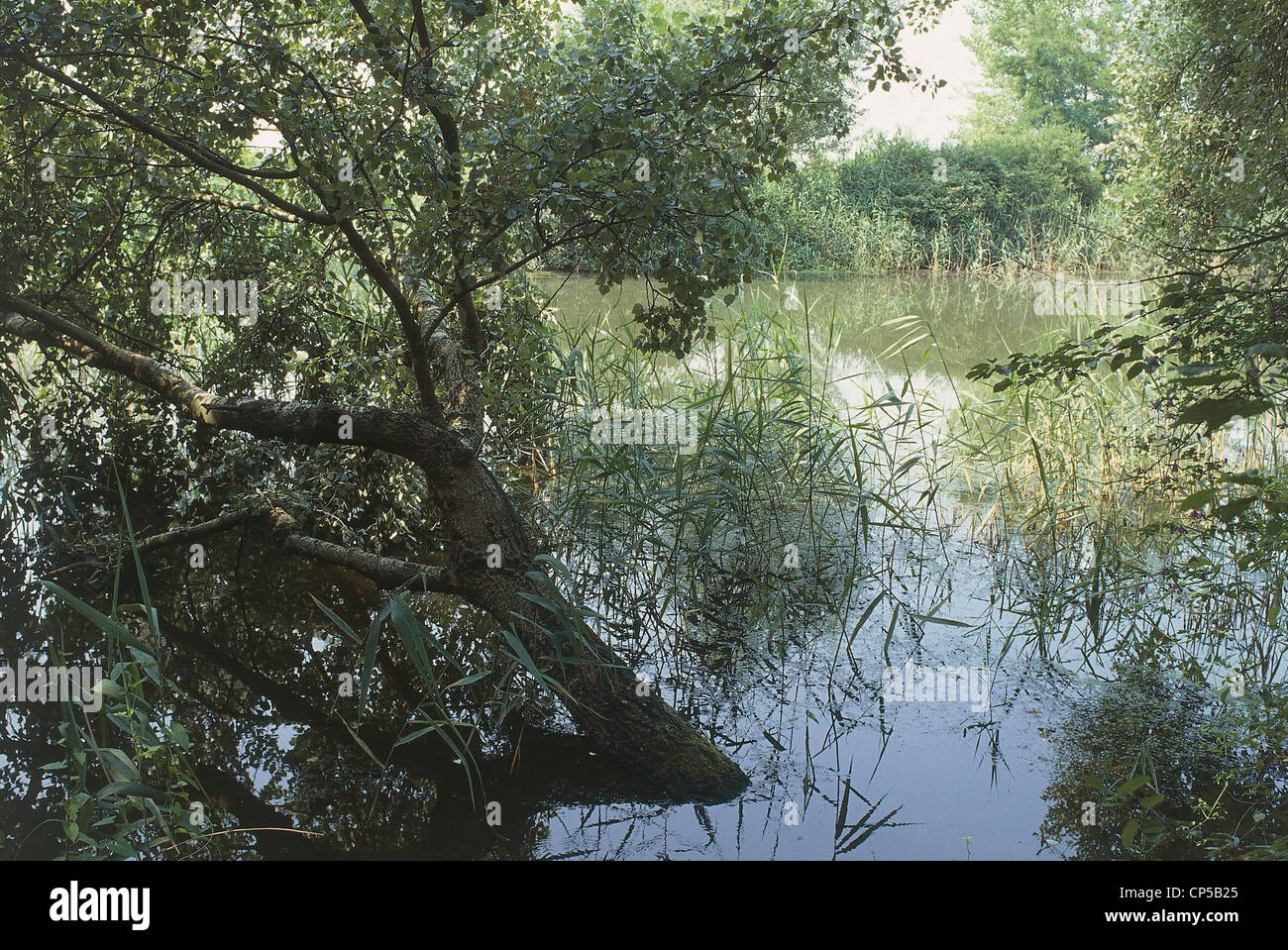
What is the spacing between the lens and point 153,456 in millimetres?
5906

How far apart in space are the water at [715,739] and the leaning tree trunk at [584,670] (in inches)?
3.5

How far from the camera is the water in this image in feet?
9.84

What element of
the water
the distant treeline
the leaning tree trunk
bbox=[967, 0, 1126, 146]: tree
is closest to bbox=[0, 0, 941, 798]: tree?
the leaning tree trunk

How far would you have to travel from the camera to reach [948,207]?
17922mm

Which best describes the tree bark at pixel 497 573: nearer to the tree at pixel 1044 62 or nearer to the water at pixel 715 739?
the water at pixel 715 739

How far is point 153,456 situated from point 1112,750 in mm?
5231

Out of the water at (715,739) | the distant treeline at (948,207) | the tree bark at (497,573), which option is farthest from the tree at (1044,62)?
the tree bark at (497,573)

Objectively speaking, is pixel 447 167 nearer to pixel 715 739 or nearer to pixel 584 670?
pixel 584 670

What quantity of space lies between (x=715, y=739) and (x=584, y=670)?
21.4 inches

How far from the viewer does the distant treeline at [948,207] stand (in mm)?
16203

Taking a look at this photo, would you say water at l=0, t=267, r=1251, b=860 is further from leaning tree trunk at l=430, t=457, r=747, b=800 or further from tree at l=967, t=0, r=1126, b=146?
tree at l=967, t=0, r=1126, b=146

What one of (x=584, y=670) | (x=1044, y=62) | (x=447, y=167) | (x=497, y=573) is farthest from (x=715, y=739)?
(x=1044, y=62)
